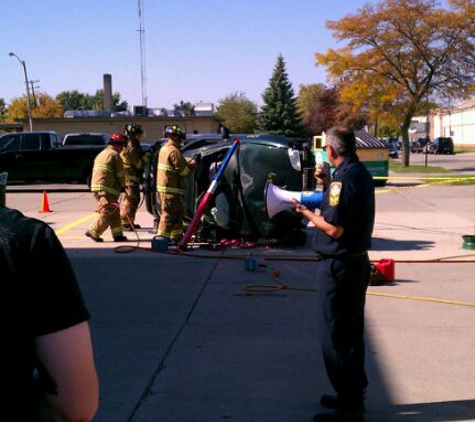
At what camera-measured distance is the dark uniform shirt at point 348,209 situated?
4.23m

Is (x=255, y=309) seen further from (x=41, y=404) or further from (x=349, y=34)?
(x=349, y=34)

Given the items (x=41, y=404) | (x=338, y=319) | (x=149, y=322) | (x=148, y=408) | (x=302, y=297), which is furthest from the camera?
(x=302, y=297)

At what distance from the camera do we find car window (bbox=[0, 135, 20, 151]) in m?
22.4

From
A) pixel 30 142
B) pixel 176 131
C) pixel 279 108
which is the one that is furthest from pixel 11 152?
pixel 279 108

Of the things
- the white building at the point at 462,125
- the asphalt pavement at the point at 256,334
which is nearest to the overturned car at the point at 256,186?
the asphalt pavement at the point at 256,334

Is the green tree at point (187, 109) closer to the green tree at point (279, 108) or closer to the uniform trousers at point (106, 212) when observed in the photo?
the green tree at point (279, 108)

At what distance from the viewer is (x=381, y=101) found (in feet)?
114

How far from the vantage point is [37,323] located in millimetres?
1809

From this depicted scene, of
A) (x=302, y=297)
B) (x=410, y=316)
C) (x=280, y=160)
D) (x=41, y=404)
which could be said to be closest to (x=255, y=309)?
(x=302, y=297)

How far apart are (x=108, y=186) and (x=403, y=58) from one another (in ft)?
87.2

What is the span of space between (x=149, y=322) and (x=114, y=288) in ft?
5.28

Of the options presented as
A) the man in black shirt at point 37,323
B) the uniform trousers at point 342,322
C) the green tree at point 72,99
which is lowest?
the uniform trousers at point 342,322

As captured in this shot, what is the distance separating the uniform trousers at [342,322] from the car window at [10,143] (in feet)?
65.2

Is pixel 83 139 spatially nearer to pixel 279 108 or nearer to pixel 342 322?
pixel 342 322
